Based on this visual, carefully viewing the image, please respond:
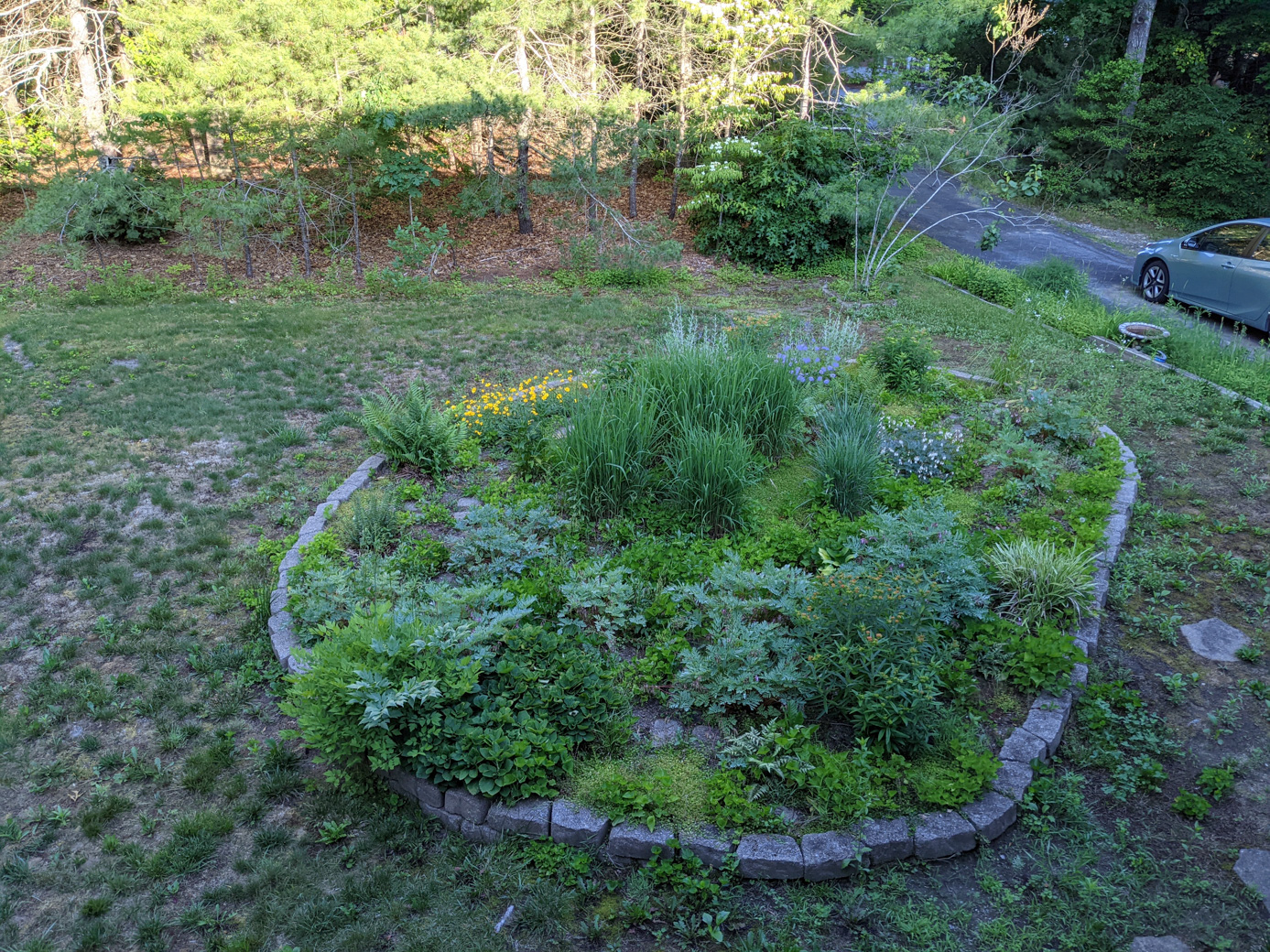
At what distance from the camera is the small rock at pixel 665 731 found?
3.34 meters

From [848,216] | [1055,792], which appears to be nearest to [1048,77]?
[848,216]

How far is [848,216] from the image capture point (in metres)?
11.6

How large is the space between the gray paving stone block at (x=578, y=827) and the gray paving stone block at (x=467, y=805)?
0.28 meters

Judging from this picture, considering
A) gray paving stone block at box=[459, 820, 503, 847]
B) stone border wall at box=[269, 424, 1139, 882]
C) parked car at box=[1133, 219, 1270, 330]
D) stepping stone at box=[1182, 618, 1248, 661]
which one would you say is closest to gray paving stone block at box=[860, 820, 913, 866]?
stone border wall at box=[269, 424, 1139, 882]

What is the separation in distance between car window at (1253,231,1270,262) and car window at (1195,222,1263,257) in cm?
13

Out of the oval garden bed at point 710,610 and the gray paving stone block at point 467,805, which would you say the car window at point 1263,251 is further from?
the gray paving stone block at point 467,805

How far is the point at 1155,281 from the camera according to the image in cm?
1066

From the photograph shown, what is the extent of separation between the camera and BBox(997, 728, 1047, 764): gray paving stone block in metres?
3.25

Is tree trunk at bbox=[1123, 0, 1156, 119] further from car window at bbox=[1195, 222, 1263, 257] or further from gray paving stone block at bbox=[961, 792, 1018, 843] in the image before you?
gray paving stone block at bbox=[961, 792, 1018, 843]

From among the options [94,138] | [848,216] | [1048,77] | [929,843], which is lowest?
[929,843]

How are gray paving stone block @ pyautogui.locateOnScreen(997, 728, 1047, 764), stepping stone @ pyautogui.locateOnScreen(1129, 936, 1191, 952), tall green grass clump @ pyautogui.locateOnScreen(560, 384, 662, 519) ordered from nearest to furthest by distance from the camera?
stepping stone @ pyautogui.locateOnScreen(1129, 936, 1191, 952) → gray paving stone block @ pyautogui.locateOnScreen(997, 728, 1047, 764) → tall green grass clump @ pyautogui.locateOnScreen(560, 384, 662, 519)

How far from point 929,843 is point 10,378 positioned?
821 centimetres

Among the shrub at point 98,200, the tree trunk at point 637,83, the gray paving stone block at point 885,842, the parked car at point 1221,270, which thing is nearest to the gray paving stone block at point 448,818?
the gray paving stone block at point 885,842

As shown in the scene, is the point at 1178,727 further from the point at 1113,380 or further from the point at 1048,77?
the point at 1048,77
